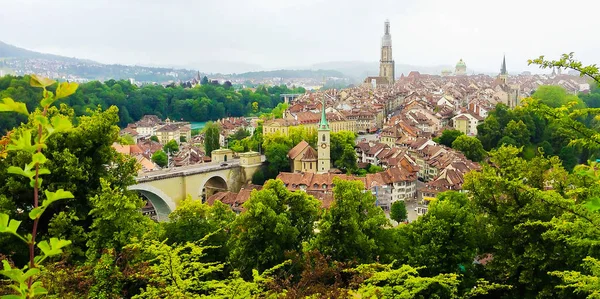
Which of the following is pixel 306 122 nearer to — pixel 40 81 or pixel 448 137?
pixel 448 137

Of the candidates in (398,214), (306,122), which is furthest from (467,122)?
(398,214)

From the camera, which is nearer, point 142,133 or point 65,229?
point 65,229

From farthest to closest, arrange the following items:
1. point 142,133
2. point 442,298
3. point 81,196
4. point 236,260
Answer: point 142,133, point 236,260, point 81,196, point 442,298

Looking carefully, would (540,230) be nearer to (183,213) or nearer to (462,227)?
(462,227)

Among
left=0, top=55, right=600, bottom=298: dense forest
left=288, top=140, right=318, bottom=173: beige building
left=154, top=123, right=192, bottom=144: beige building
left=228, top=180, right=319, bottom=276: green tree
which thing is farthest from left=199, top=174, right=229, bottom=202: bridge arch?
left=154, top=123, right=192, bottom=144: beige building

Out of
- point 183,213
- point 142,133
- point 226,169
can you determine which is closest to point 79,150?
point 183,213

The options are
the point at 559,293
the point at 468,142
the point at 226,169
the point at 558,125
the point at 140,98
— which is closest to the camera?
the point at 558,125
